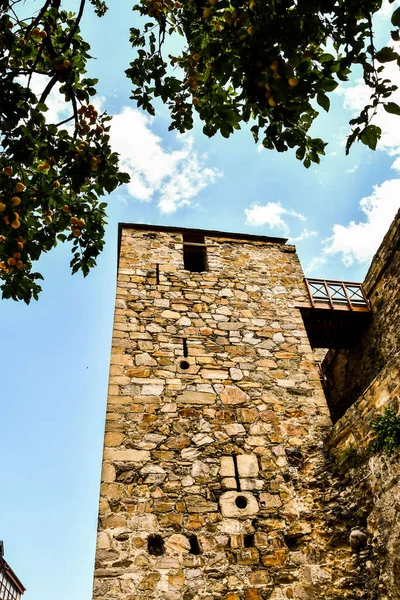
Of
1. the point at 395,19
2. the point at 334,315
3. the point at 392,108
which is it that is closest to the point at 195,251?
the point at 334,315

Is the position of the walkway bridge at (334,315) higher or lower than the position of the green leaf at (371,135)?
higher

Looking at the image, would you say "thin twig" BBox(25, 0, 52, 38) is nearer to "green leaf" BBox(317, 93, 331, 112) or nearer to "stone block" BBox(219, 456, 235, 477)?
"green leaf" BBox(317, 93, 331, 112)

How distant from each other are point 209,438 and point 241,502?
30.4 inches

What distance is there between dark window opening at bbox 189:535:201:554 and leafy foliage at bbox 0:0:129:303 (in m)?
2.83

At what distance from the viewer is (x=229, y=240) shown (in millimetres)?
7773

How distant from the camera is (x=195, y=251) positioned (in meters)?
7.77

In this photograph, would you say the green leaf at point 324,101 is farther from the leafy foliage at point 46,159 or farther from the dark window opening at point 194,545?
the dark window opening at point 194,545

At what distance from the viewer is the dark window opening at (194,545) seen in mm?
4098

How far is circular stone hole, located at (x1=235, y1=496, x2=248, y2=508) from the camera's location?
446cm

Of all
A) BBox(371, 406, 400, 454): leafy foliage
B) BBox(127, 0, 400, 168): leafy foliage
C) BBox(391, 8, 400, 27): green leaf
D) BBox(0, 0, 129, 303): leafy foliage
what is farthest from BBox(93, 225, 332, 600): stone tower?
BBox(391, 8, 400, 27): green leaf

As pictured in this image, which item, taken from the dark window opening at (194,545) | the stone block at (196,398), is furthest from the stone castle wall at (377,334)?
the dark window opening at (194,545)

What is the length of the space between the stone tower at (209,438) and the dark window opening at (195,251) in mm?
332

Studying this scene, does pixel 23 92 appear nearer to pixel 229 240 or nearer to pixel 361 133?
pixel 361 133

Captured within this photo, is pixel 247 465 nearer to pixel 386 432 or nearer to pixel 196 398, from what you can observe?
pixel 196 398
